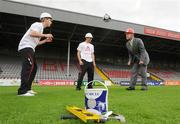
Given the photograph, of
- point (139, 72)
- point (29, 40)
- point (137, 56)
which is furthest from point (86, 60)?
point (29, 40)

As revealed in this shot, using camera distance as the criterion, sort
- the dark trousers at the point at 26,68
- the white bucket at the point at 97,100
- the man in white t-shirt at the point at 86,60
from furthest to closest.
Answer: the man in white t-shirt at the point at 86,60 < the dark trousers at the point at 26,68 < the white bucket at the point at 97,100

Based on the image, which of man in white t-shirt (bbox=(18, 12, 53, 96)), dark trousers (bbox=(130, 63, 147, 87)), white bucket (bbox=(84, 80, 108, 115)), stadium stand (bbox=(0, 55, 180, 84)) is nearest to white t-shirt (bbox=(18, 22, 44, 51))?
man in white t-shirt (bbox=(18, 12, 53, 96))

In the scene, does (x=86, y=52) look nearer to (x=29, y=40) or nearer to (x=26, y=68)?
(x=29, y=40)

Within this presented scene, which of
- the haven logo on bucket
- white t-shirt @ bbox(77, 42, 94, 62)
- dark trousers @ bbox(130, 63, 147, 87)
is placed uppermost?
white t-shirt @ bbox(77, 42, 94, 62)

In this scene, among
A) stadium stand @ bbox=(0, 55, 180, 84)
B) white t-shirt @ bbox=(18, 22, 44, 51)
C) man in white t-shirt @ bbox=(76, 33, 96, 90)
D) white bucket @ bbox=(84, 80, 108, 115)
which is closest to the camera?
white bucket @ bbox=(84, 80, 108, 115)

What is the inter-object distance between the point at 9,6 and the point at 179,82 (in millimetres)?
19931

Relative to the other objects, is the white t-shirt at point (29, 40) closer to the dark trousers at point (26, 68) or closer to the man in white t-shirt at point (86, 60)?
the dark trousers at point (26, 68)

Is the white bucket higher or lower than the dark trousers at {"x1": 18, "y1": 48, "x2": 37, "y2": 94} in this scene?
lower

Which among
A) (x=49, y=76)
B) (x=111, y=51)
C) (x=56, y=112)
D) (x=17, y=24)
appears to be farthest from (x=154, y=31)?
(x=56, y=112)

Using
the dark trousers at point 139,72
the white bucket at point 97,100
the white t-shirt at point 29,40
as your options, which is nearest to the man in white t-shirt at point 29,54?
the white t-shirt at point 29,40

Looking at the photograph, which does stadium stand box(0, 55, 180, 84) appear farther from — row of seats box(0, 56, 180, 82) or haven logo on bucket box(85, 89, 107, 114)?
haven logo on bucket box(85, 89, 107, 114)

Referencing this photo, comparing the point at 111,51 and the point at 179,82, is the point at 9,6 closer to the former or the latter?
the point at 111,51

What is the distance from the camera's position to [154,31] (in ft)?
88.7

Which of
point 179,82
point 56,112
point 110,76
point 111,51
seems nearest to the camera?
point 56,112
